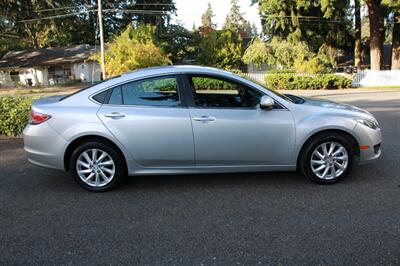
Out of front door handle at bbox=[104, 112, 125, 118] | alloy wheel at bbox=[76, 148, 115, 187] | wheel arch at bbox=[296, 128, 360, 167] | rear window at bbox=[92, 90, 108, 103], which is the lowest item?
alloy wheel at bbox=[76, 148, 115, 187]

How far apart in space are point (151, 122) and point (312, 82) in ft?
81.6

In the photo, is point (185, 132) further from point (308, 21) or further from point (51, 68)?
point (51, 68)

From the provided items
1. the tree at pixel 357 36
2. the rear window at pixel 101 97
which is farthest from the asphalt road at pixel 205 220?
the tree at pixel 357 36

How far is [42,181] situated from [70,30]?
53.3 metres

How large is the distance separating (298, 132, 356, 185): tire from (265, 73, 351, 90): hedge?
23.9 meters

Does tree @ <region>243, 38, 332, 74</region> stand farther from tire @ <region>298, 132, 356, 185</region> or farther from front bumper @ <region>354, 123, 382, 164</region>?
tire @ <region>298, 132, 356, 185</region>

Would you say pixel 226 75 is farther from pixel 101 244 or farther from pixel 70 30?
pixel 70 30

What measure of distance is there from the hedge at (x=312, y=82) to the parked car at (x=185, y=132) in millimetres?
23799

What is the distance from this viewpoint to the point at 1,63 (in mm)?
49719

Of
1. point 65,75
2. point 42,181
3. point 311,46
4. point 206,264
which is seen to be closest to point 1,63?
point 65,75

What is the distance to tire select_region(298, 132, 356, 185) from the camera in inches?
202

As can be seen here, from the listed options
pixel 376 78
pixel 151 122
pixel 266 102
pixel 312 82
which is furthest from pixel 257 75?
pixel 151 122

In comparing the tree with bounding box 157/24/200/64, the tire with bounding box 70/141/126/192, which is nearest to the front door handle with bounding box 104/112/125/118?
the tire with bounding box 70/141/126/192

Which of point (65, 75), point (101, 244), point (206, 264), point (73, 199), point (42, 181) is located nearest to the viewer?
point (206, 264)
